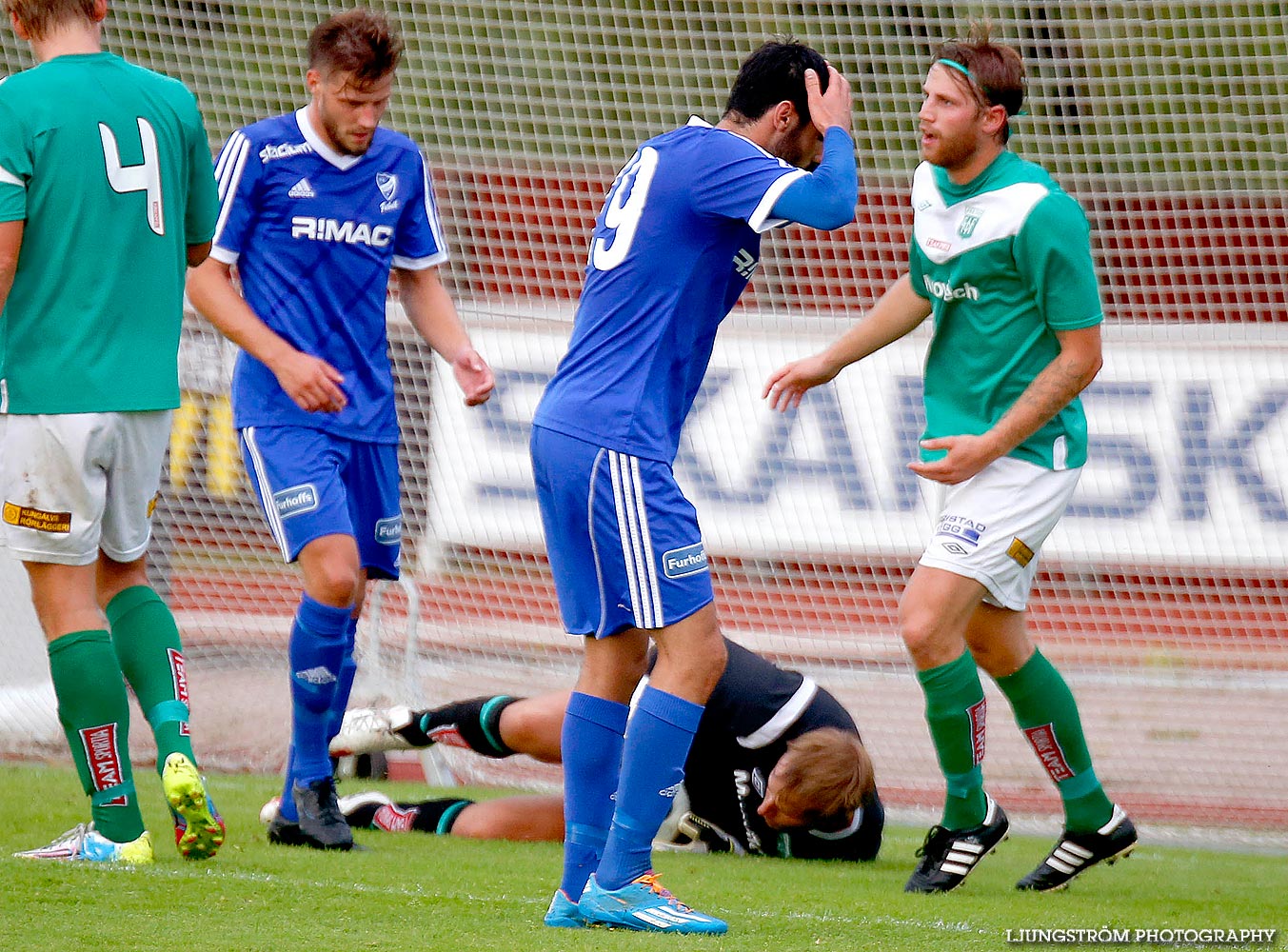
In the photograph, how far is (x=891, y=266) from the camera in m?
8.90

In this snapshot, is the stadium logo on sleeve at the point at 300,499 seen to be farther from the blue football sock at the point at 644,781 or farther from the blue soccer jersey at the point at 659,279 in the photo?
the blue football sock at the point at 644,781

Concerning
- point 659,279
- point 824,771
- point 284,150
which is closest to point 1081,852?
point 824,771

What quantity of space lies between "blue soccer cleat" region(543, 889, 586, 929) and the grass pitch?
0.10 ft

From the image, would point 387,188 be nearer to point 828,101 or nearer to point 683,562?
point 828,101

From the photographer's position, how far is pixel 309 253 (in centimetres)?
438

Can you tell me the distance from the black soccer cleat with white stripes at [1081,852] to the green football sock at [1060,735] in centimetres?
2

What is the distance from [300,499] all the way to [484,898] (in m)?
1.20

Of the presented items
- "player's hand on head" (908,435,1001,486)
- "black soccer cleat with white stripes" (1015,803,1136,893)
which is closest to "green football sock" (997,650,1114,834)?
Result: "black soccer cleat with white stripes" (1015,803,1136,893)

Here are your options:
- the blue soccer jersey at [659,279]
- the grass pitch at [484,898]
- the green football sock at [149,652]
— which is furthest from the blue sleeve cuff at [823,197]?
the green football sock at [149,652]

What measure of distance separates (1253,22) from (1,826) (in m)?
7.31

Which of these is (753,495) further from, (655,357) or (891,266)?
(655,357)

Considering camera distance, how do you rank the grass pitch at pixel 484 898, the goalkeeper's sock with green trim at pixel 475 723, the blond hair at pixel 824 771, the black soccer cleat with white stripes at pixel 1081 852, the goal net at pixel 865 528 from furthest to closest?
the goal net at pixel 865 528 → the goalkeeper's sock with green trim at pixel 475 723 → the blond hair at pixel 824 771 → the black soccer cleat with white stripes at pixel 1081 852 → the grass pitch at pixel 484 898

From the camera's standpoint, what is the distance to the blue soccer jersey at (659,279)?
3.21 m

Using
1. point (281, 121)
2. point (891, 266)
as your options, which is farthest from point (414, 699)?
point (891, 266)
